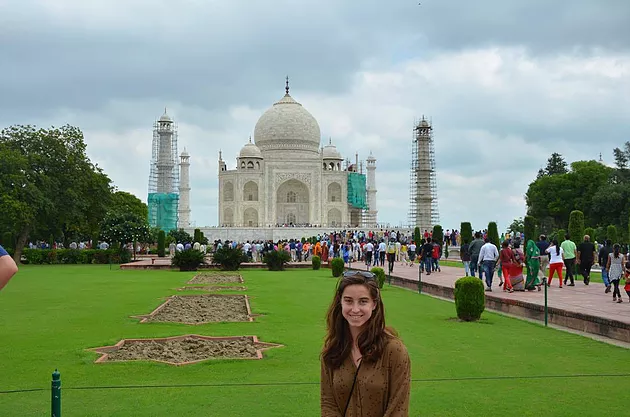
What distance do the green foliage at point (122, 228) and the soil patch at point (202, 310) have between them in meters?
15.4

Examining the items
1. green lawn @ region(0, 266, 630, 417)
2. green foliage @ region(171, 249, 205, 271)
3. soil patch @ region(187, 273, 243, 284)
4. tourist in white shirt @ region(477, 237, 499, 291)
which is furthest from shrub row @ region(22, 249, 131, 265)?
tourist in white shirt @ region(477, 237, 499, 291)

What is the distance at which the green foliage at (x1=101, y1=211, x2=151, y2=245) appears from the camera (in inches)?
1083

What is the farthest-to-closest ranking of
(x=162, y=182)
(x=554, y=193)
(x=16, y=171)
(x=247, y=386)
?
1. (x=162, y=182)
2. (x=554, y=193)
3. (x=16, y=171)
4. (x=247, y=386)

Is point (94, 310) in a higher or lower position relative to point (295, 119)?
lower

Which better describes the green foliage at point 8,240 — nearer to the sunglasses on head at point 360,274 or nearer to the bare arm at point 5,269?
the bare arm at point 5,269

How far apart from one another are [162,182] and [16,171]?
26.1 m

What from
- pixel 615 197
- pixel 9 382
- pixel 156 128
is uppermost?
pixel 156 128

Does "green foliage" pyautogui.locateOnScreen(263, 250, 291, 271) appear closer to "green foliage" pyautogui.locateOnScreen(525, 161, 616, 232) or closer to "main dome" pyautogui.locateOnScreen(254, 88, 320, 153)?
"green foliage" pyautogui.locateOnScreen(525, 161, 616, 232)

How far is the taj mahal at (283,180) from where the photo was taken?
173 ft

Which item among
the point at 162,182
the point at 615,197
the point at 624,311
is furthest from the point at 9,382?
the point at 162,182

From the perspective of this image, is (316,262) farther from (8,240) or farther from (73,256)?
(8,240)

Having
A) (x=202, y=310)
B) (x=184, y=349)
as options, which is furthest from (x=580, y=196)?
(x=184, y=349)

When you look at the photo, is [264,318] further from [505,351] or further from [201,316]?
[505,351]

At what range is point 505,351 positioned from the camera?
6961 mm
